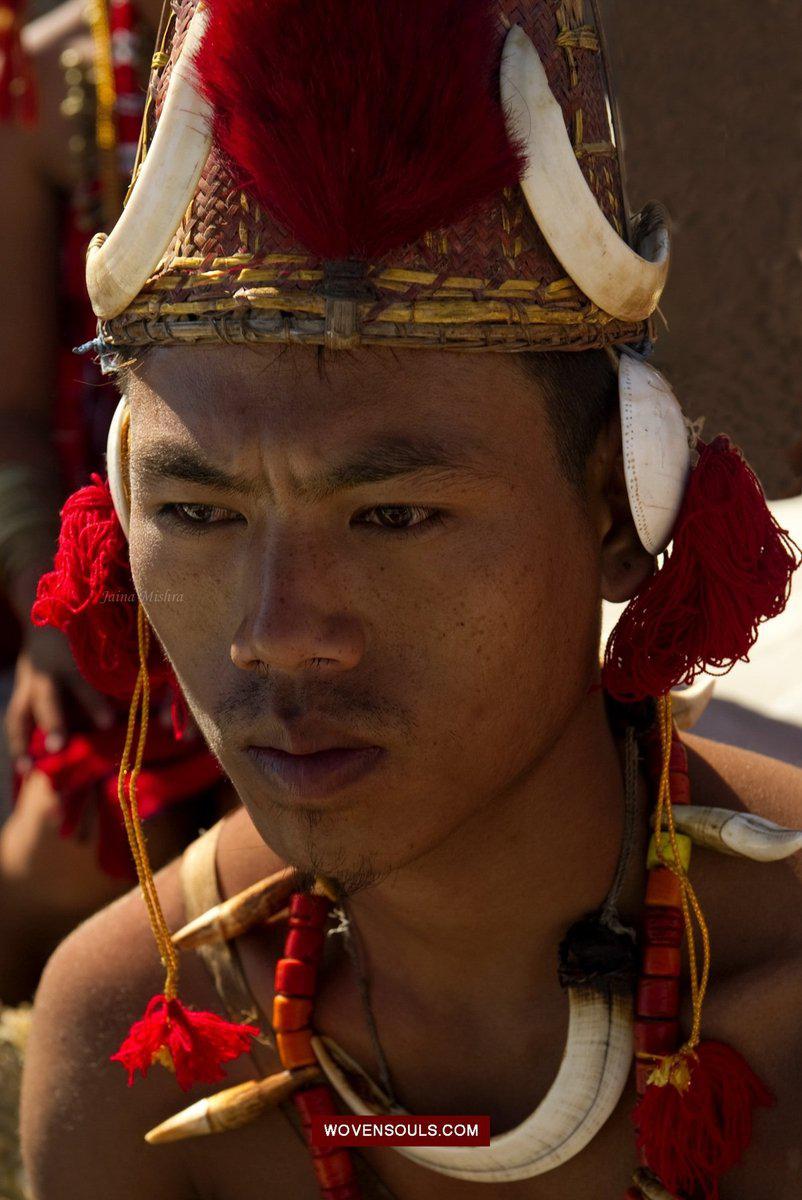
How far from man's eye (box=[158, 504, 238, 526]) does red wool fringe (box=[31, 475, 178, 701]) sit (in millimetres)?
372

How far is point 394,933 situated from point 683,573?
0.79 metres

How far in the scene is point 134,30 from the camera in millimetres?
3869

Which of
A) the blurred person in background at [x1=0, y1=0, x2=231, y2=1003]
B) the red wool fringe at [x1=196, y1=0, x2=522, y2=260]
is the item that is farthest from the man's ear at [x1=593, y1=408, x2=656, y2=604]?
the blurred person in background at [x1=0, y1=0, x2=231, y2=1003]

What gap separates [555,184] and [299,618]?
2.13ft

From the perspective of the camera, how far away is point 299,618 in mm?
1896

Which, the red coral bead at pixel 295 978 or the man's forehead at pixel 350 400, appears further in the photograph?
the red coral bead at pixel 295 978

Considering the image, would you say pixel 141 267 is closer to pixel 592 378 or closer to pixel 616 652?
pixel 592 378

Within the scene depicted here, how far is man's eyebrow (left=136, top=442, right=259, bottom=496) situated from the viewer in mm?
1987

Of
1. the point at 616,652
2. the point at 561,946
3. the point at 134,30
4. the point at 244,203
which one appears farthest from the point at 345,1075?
the point at 134,30

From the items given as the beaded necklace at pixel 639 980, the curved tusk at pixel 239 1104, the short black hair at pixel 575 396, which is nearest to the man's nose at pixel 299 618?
the short black hair at pixel 575 396

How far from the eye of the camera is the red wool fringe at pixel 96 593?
2.46 metres

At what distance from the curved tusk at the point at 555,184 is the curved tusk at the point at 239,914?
1132 mm

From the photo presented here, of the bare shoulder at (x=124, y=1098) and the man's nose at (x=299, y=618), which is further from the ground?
the man's nose at (x=299, y=618)

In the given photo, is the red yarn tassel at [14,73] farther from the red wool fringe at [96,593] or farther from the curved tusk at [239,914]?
the curved tusk at [239,914]
